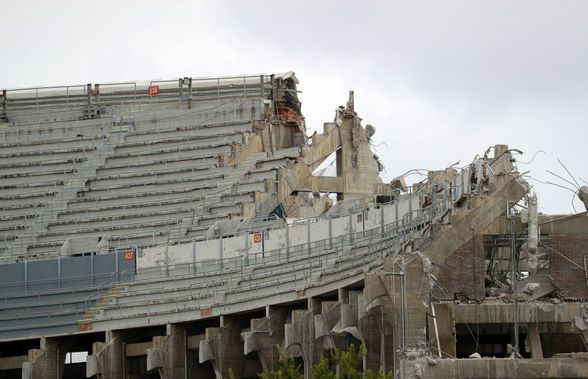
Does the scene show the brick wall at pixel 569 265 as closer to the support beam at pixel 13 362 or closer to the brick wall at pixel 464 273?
the brick wall at pixel 464 273

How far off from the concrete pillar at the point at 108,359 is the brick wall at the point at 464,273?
18.1 metres

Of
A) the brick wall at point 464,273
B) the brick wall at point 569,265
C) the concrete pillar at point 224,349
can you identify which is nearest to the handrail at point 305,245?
the concrete pillar at point 224,349

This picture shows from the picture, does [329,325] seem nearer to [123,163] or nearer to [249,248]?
[249,248]

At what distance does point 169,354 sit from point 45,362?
17.3 feet

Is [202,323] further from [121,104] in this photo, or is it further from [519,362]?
[519,362]

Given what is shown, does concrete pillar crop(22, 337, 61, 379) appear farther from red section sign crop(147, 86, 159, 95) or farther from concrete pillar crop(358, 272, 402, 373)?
red section sign crop(147, 86, 159, 95)

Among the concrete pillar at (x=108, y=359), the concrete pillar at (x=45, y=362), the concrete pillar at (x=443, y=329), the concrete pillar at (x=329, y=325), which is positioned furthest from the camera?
the concrete pillar at (x=45, y=362)

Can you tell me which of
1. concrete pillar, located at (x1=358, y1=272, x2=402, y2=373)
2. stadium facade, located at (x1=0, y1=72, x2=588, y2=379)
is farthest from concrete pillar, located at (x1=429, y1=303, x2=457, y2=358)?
concrete pillar, located at (x1=358, y1=272, x2=402, y2=373)

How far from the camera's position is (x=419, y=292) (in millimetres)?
57750

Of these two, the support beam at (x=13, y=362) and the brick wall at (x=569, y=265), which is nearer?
the brick wall at (x=569, y=265)

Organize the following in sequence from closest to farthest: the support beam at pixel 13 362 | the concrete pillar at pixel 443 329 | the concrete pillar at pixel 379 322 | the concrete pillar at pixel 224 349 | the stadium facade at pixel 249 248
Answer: the concrete pillar at pixel 443 329
the concrete pillar at pixel 379 322
the stadium facade at pixel 249 248
the concrete pillar at pixel 224 349
the support beam at pixel 13 362

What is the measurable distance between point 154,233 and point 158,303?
23.7 feet

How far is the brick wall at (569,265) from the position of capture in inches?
2445

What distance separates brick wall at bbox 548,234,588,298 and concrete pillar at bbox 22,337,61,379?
73.9 feet
